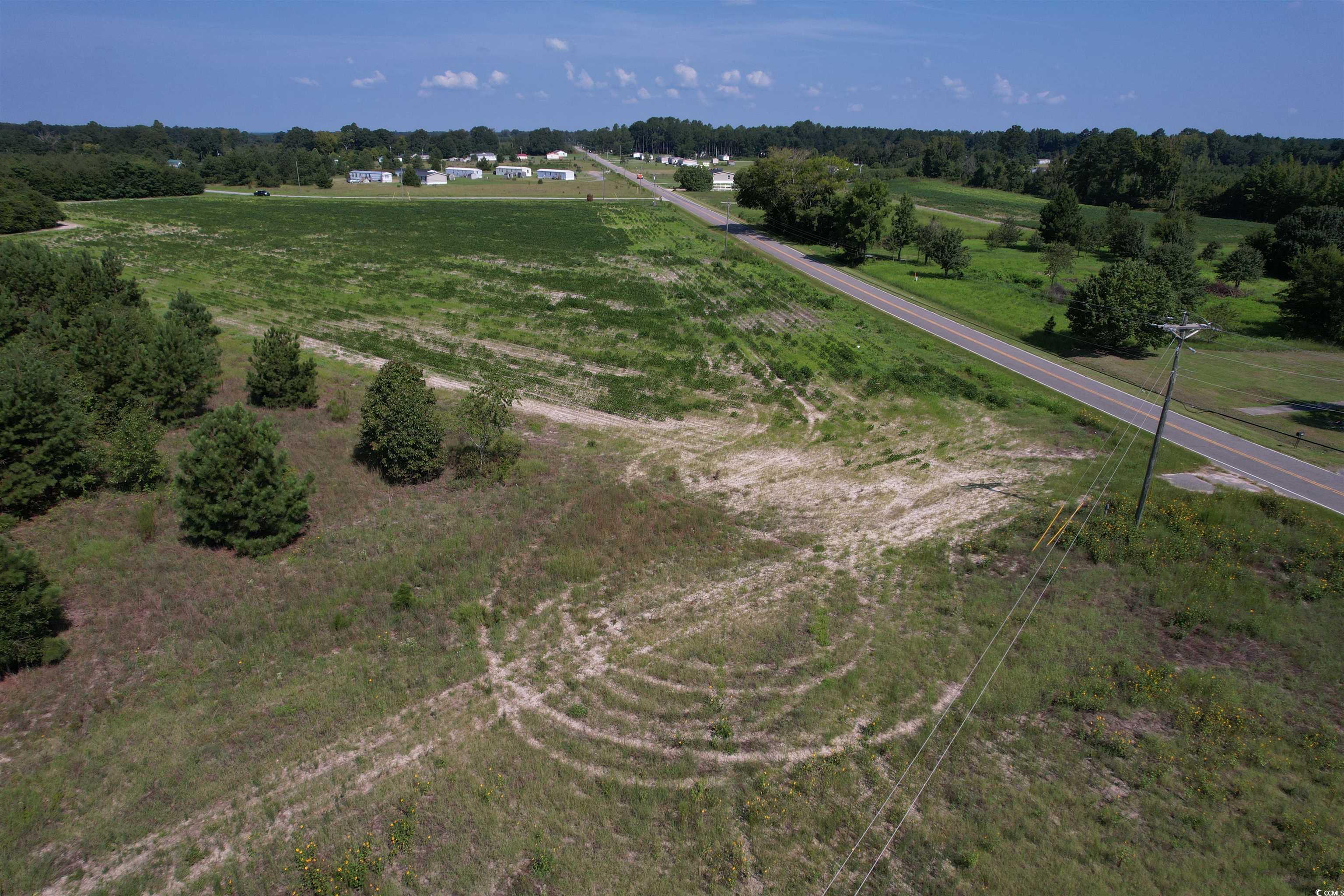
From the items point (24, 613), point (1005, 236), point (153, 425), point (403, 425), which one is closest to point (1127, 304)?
point (403, 425)

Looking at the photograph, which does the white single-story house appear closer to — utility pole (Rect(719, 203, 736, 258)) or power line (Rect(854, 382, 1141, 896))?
utility pole (Rect(719, 203, 736, 258))

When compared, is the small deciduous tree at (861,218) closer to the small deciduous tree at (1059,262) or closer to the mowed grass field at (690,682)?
the small deciduous tree at (1059,262)

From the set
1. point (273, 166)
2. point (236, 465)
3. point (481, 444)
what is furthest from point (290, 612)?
point (273, 166)

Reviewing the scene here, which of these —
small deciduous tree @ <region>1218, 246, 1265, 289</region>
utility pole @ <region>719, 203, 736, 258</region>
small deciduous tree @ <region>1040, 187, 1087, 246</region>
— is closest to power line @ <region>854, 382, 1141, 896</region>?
small deciduous tree @ <region>1218, 246, 1265, 289</region>

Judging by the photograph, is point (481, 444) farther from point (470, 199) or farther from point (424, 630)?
point (470, 199)

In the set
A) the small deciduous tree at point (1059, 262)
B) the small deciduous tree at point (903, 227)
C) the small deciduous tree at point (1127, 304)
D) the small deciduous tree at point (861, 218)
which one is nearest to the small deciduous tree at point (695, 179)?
the small deciduous tree at point (903, 227)

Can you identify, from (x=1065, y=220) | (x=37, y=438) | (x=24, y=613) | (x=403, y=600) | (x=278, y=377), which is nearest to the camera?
(x=24, y=613)

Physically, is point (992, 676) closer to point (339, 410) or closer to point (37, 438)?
point (339, 410)
